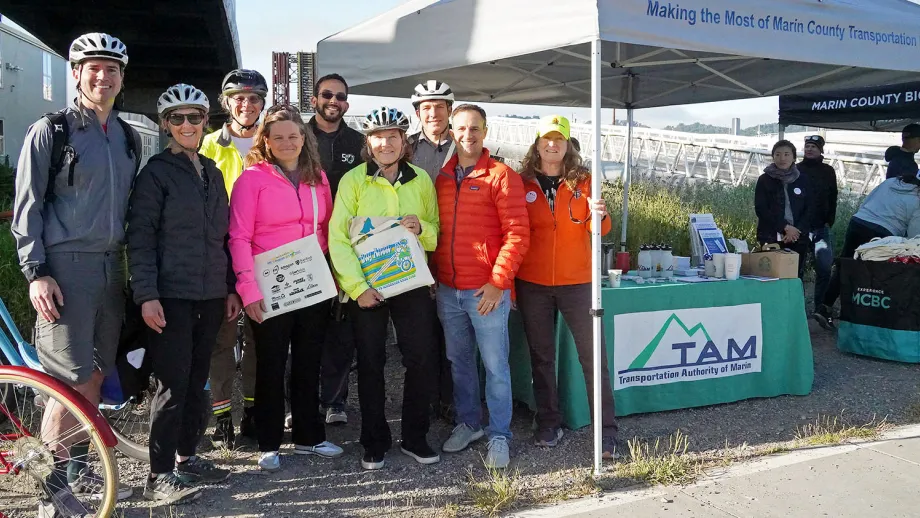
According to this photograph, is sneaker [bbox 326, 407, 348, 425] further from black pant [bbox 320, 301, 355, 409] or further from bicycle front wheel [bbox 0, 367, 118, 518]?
bicycle front wheel [bbox 0, 367, 118, 518]

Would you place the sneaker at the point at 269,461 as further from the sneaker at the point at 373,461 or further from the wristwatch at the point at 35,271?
the wristwatch at the point at 35,271

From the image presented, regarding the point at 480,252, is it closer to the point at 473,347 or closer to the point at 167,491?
the point at 473,347

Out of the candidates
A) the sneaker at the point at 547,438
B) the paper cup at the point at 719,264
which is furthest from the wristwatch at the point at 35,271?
the paper cup at the point at 719,264

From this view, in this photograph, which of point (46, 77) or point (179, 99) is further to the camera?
point (46, 77)

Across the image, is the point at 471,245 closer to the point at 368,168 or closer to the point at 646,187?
the point at 368,168

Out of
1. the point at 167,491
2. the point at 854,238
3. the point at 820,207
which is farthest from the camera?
the point at 820,207

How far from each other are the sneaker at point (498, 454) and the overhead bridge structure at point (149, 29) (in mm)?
8189

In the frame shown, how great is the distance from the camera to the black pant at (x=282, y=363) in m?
3.73

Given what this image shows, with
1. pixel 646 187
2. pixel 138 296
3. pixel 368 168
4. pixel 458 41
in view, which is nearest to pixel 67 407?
pixel 138 296

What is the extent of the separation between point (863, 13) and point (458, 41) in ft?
8.17

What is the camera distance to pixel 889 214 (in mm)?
7023

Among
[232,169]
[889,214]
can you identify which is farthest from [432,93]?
[889,214]

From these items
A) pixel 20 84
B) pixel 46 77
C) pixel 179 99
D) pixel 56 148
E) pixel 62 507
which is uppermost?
pixel 46 77

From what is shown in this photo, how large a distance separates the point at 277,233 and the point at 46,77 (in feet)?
70.1
